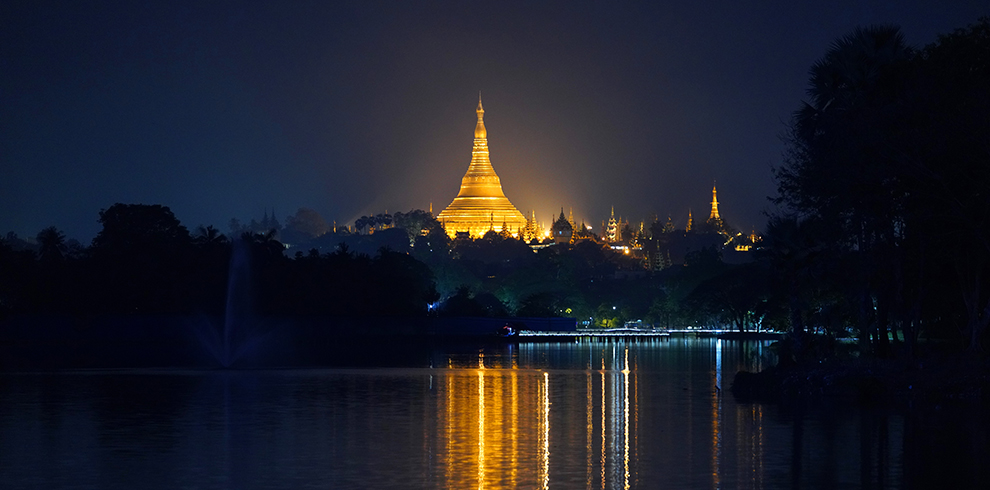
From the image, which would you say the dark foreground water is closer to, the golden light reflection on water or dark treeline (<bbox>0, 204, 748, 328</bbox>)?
the golden light reflection on water

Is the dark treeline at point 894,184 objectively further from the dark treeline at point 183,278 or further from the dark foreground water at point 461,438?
the dark treeline at point 183,278

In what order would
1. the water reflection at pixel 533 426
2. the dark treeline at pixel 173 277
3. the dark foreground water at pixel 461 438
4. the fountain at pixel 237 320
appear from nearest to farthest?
the dark foreground water at pixel 461 438, the water reflection at pixel 533 426, the fountain at pixel 237 320, the dark treeline at pixel 173 277

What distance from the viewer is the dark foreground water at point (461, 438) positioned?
72.6 feet

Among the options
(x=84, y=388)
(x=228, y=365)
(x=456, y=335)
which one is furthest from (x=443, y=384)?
(x=456, y=335)

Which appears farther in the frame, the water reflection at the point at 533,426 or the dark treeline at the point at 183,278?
the dark treeline at the point at 183,278

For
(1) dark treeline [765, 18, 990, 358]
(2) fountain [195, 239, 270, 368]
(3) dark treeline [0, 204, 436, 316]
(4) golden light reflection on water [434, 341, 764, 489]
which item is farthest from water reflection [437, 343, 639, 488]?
(3) dark treeline [0, 204, 436, 316]

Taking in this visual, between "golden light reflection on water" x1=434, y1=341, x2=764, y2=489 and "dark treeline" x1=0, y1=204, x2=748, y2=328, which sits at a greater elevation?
"dark treeline" x1=0, y1=204, x2=748, y2=328

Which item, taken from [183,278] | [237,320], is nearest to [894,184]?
[183,278]

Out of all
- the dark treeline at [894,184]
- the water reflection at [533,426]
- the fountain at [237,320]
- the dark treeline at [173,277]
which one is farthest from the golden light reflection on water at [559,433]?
the dark treeline at [173,277]

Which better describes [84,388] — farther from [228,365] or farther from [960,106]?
[960,106]

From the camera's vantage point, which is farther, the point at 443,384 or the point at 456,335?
the point at 456,335

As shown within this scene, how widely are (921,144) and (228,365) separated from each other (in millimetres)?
30455

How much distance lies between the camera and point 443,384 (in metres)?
44.2

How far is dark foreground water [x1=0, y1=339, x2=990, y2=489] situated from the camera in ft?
72.6
